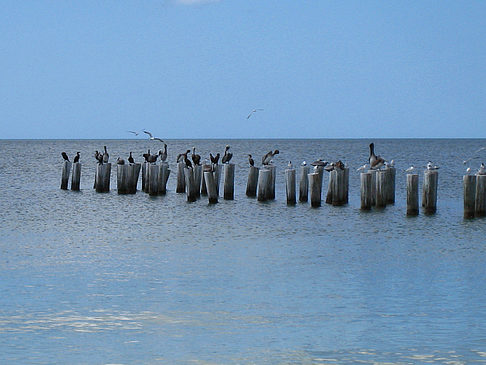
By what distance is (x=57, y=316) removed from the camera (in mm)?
11617

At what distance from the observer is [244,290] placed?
13539 mm

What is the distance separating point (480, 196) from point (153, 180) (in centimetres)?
1378

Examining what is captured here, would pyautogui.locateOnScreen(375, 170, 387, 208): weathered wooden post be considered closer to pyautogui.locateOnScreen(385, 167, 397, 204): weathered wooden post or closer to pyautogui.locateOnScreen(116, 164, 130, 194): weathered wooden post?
pyautogui.locateOnScreen(385, 167, 397, 204): weathered wooden post

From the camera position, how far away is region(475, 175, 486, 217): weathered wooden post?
22109 millimetres

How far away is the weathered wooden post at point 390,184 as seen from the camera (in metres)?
26.3

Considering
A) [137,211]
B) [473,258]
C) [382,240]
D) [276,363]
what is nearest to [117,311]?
[276,363]

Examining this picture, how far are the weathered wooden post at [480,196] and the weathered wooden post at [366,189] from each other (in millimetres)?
3624

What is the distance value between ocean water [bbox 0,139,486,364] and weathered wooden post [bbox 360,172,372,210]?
33 cm

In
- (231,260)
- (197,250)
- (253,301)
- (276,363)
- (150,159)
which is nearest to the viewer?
(276,363)

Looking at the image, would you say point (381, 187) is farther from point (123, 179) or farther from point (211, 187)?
point (123, 179)

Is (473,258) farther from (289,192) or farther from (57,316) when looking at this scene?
(289,192)

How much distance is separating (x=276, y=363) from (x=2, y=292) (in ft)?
18.8

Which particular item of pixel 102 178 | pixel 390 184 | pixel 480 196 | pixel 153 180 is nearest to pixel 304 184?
pixel 390 184

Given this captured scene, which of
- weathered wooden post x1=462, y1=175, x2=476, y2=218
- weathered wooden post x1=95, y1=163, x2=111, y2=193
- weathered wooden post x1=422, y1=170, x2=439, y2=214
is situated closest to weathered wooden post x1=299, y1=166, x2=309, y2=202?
weathered wooden post x1=422, y1=170, x2=439, y2=214
